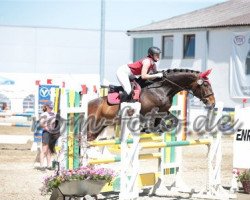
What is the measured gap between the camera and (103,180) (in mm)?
7988

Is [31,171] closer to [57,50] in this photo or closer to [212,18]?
[212,18]

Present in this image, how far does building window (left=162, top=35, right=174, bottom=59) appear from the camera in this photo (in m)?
33.9

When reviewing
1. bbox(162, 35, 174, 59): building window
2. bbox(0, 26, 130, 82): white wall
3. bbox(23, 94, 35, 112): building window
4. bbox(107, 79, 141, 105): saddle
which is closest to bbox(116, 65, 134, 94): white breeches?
bbox(107, 79, 141, 105): saddle

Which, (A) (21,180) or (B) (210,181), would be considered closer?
(B) (210,181)

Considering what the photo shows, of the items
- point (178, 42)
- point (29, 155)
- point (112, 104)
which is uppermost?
point (178, 42)

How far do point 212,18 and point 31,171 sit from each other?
69.9 feet

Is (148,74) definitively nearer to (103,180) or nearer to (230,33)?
(103,180)

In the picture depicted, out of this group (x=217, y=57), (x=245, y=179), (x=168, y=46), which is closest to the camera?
(x=245, y=179)

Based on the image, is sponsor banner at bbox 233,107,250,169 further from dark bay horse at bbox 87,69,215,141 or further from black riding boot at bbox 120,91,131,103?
black riding boot at bbox 120,91,131,103

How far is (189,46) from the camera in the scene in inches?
1294

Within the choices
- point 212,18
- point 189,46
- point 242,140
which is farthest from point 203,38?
point 242,140

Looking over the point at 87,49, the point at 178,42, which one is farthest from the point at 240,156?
the point at 87,49

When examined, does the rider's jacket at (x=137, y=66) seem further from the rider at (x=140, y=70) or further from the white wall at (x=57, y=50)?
the white wall at (x=57, y=50)

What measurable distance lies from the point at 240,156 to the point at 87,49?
125 feet
